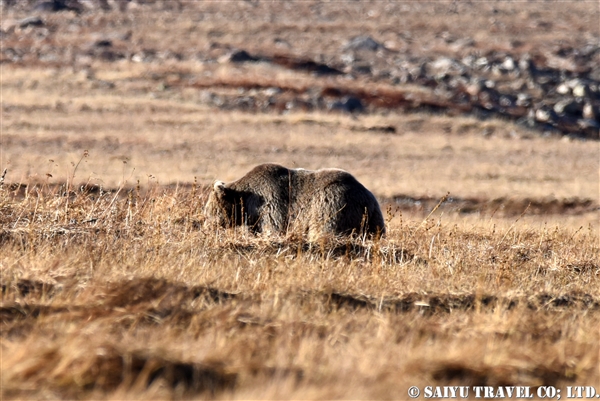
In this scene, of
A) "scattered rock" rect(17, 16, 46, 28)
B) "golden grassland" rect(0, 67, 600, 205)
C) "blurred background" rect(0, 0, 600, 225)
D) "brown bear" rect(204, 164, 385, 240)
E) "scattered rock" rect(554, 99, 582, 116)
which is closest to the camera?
"brown bear" rect(204, 164, 385, 240)

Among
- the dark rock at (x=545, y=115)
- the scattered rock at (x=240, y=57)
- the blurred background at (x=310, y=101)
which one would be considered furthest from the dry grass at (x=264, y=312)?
the scattered rock at (x=240, y=57)

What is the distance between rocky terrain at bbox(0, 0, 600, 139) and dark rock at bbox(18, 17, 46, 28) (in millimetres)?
100

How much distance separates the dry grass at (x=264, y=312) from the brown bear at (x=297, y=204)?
1.18 ft

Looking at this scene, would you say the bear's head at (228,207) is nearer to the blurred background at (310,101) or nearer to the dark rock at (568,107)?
the blurred background at (310,101)

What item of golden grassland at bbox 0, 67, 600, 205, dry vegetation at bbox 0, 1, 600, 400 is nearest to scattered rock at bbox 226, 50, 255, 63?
golden grassland at bbox 0, 67, 600, 205

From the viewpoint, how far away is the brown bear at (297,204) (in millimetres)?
9487

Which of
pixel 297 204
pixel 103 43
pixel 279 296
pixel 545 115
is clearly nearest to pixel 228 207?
pixel 297 204

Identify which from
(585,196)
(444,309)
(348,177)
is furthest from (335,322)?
(585,196)

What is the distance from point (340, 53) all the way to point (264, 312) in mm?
50129

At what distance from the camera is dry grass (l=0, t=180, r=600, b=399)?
4539 mm

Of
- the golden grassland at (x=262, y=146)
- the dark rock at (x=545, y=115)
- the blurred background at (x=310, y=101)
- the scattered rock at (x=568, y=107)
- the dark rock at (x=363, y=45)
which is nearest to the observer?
the golden grassland at (x=262, y=146)

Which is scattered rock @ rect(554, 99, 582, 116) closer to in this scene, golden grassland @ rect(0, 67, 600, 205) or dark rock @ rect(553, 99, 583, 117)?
dark rock @ rect(553, 99, 583, 117)

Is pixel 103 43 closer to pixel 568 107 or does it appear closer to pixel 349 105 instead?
pixel 349 105

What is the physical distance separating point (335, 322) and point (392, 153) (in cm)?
2323
